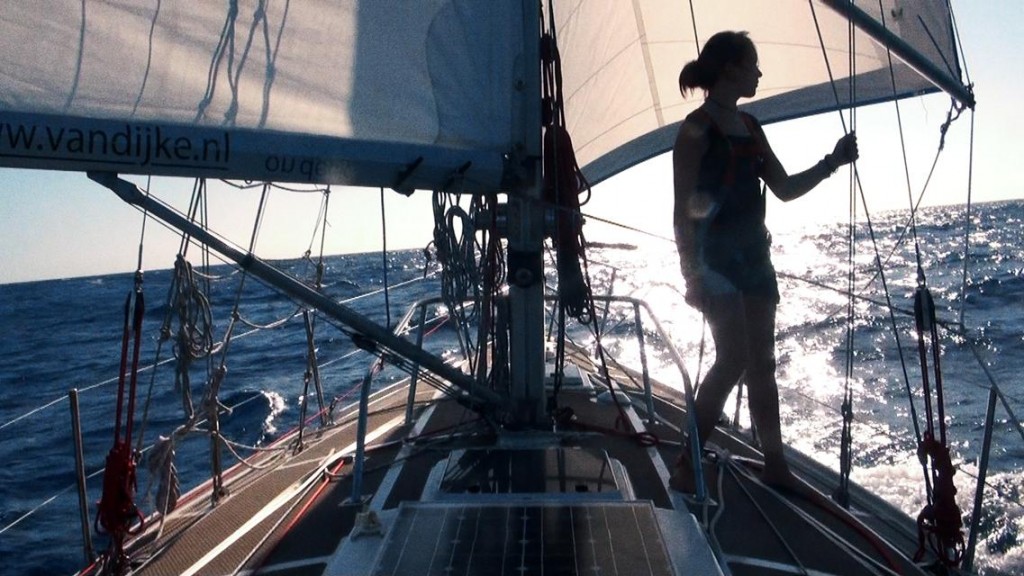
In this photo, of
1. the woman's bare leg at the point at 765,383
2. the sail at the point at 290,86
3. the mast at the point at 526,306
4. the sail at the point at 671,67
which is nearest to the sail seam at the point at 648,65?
the sail at the point at 671,67

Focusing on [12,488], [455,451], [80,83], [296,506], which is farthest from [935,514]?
[12,488]

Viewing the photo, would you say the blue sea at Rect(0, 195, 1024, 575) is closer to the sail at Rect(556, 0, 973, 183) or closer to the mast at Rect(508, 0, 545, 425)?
the mast at Rect(508, 0, 545, 425)

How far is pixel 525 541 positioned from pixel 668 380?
569cm

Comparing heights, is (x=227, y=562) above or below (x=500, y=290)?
below

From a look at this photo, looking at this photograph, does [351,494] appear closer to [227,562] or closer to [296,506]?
[296,506]

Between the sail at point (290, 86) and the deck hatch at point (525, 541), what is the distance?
887mm

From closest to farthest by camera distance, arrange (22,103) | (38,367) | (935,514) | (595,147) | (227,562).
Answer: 1. (22,103)
2. (935,514)
3. (227,562)
4. (595,147)
5. (38,367)

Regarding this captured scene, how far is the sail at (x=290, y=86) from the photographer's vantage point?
2.01 metres

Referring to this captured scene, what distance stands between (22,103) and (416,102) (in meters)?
0.93

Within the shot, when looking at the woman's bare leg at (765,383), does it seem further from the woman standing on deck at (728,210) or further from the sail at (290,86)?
the sail at (290,86)

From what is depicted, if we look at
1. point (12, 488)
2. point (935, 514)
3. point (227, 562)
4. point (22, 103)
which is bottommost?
point (12, 488)

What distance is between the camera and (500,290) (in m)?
3.30

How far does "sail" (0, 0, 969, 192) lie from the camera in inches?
79.2

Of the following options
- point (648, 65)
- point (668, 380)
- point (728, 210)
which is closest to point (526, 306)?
point (728, 210)
